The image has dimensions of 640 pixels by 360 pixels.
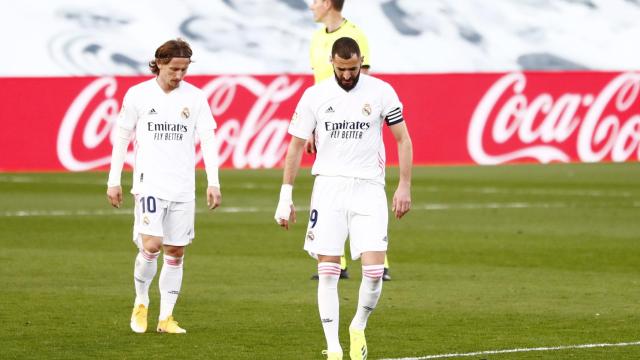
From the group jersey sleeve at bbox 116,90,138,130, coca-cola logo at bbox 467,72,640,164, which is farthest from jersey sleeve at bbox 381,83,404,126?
coca-cola logo at bbox 467,72,640,164

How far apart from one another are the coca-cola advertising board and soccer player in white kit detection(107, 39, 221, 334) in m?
17.0

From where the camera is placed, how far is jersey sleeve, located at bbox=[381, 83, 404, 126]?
919 cm

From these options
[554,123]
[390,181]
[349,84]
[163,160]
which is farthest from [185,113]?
[554,123]

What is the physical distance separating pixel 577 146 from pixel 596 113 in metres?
0.77

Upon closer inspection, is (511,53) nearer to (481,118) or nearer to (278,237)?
(481,118)

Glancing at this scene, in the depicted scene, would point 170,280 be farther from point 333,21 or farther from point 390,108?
point 333,21

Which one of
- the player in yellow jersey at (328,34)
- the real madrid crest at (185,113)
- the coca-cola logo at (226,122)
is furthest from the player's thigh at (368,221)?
the coca-cola logo at (226,122)

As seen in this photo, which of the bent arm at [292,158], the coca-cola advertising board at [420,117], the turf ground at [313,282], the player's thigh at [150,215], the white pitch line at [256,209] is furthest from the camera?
the coca-cola advertising board at [420,117]

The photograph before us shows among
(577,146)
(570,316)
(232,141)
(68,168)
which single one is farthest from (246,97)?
(570,316)

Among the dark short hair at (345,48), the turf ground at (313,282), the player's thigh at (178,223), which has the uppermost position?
the dark short hair at (345,48)

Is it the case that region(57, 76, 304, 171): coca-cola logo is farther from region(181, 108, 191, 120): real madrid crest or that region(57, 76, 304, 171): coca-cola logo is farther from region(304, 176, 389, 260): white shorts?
region(304, 176, 389, 260): white shorts

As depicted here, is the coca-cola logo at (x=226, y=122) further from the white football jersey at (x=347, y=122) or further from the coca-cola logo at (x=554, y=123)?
the white football jersey at (x=347, y=122)

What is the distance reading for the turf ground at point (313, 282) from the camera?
32.6 ft

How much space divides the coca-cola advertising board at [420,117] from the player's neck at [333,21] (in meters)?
14.9
